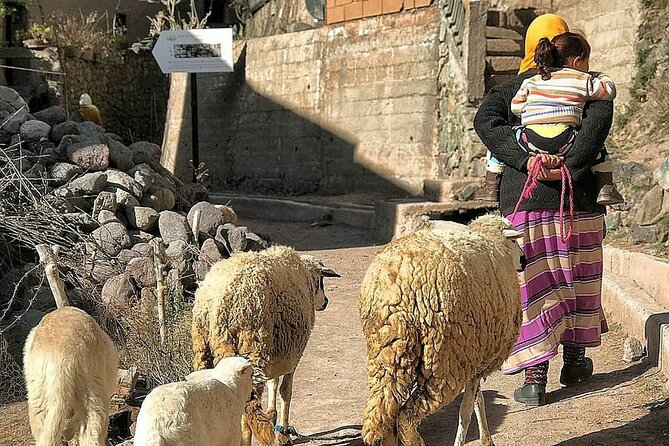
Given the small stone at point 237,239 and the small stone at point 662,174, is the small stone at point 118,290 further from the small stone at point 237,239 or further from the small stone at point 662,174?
the small stone at point 662,174

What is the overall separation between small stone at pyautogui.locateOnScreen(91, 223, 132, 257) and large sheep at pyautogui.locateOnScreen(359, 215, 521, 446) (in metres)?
4.23

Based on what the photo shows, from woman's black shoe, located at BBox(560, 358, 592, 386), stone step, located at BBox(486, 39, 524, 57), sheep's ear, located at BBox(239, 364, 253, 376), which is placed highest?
stone step, located at BBox(486, 39, 524, 57)

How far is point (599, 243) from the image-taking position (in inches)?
189

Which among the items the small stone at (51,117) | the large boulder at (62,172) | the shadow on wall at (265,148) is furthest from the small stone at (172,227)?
the shadow on wall at (265,148)

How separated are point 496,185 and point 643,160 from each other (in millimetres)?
4427

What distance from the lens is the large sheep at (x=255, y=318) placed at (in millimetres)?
3926

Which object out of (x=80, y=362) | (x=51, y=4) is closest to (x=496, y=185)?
(x=80, y=362)

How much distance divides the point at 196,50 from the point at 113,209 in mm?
7831

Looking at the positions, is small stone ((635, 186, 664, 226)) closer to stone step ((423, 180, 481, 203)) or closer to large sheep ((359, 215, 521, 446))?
stone step ((423, 180, 481, 203))

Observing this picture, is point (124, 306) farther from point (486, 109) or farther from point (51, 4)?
point (51, 4)

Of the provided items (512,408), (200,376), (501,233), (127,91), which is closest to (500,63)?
(512,408)

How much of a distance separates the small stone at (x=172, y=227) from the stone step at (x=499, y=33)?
21.3 feet

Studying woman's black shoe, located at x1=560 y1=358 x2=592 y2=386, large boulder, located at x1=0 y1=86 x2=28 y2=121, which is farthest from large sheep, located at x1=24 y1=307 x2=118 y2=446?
large boulder, located at x1=0 y1=86 x2=28 y2=121

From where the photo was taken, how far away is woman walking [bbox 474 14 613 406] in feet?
15.2
